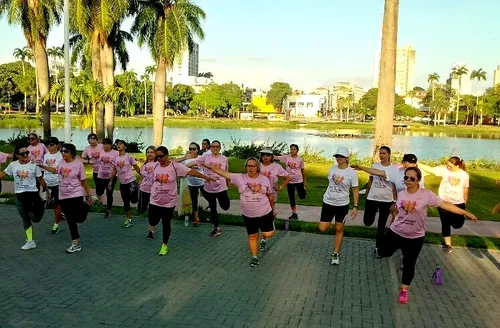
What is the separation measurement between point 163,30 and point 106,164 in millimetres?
17555

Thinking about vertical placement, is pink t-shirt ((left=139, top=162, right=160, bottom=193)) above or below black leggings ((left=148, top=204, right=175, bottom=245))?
above

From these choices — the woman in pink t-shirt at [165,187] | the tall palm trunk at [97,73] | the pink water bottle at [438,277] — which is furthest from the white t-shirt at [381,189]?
the tall palm trunk at [97,73]

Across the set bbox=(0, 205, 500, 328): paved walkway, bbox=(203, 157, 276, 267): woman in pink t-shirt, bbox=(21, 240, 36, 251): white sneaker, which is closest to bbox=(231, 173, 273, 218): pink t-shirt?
bbox=(203, 157, 276, 267): woman in pink t-shirt

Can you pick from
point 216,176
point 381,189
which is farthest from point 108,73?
point 381,189

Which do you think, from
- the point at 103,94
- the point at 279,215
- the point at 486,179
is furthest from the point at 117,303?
the point at 103,94

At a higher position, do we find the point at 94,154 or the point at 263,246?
the point at 94,154

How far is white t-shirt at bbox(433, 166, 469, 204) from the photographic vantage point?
25.5 ft

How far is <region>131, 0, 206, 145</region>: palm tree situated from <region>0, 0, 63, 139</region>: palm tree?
436 cm

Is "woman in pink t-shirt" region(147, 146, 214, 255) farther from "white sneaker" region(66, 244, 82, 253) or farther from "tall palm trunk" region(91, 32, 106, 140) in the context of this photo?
→ "tall palm trunk" region(91, 32, 106, 140)

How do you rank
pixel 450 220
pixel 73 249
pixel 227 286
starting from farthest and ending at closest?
pixel 450 220 → pixel 73 249 → pixel 227 286

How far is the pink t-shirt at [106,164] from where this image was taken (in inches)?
385

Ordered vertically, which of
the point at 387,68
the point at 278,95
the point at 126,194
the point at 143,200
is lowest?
the point at 143,200

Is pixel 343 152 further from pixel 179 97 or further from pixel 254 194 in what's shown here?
pixel 179 97

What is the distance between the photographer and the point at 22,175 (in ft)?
25.0
